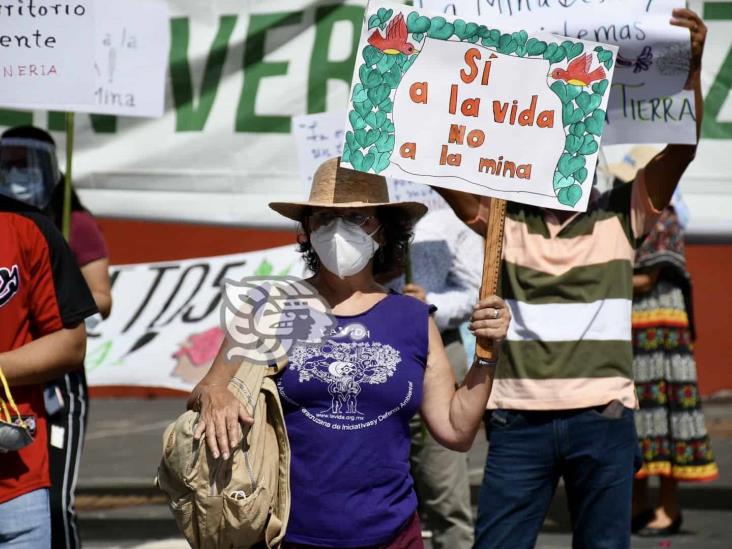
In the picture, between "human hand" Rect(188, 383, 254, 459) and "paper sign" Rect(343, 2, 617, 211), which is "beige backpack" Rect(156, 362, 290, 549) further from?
"paper sign" Rect(343, 2, 617, 211)

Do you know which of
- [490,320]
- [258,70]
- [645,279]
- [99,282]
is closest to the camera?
[490,320]

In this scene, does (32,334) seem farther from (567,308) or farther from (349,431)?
(567,308)

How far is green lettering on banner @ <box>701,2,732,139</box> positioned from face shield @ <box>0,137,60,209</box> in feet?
10.7

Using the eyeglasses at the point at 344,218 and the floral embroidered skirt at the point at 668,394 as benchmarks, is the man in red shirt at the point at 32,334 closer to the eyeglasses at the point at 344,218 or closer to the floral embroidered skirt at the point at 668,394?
the eyeglasses at the point at 344,218

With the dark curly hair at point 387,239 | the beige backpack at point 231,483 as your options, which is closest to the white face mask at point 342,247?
the dark curly hair at point 387,239

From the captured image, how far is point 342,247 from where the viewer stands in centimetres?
337

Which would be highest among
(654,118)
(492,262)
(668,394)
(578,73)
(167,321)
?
(578,73)

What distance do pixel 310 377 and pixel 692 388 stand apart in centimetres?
375

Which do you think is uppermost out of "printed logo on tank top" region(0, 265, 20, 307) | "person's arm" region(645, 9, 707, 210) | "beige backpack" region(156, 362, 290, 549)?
"person's arm" region(645, 9, 707, 210)

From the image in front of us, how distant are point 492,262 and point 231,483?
2.95ft

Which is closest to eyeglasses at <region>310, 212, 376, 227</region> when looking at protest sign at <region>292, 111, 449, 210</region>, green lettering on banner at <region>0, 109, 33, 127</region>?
protest sign at <region>292, 111, 449, 210</region>

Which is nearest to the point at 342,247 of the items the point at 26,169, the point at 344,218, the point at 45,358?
the point at 344,218

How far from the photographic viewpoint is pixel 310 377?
3260 millimetres

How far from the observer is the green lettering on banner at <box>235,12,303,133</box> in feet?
24.0
